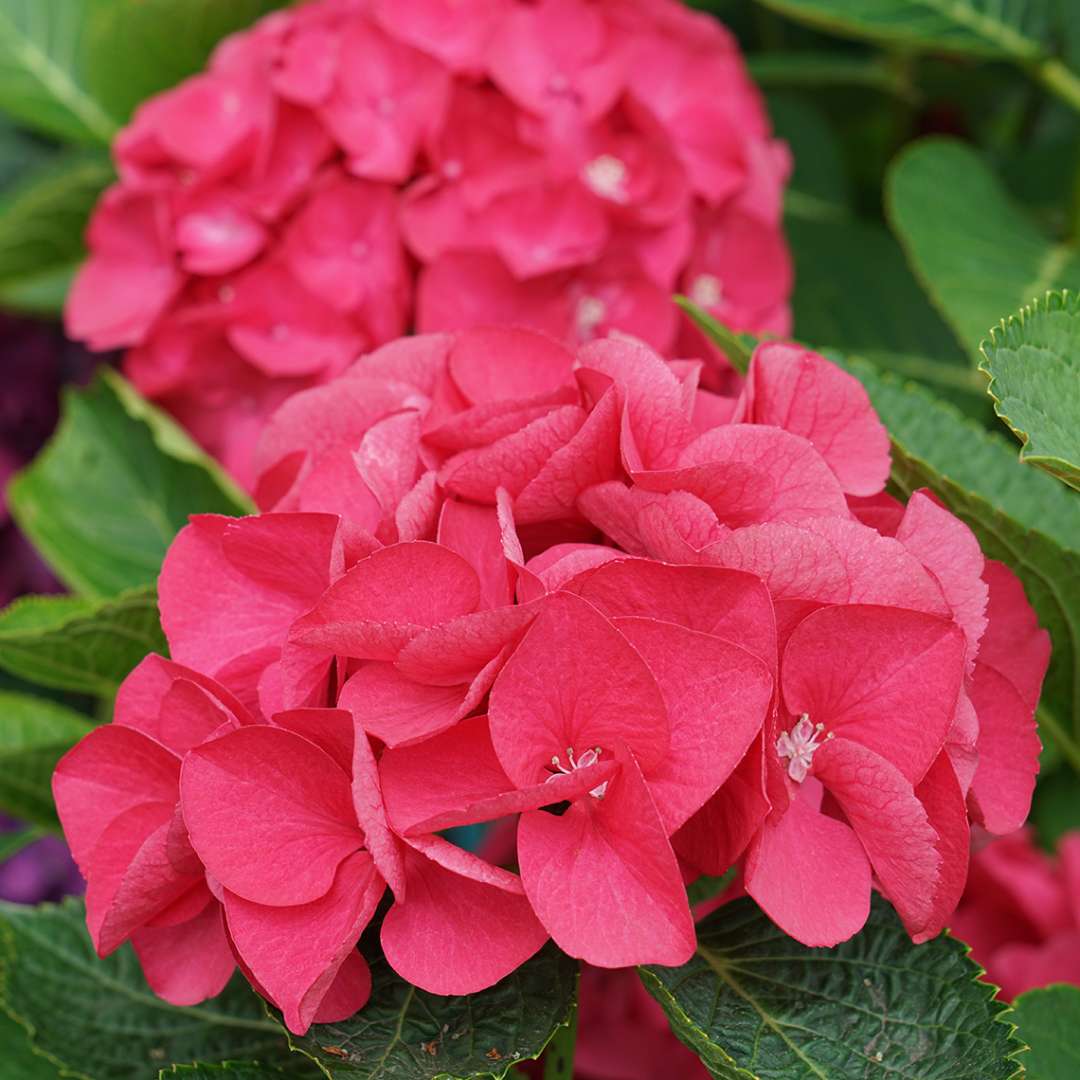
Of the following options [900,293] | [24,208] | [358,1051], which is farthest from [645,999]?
[24,208]

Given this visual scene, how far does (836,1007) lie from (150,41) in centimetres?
94

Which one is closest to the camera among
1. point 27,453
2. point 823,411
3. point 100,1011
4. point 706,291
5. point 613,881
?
point 613,881

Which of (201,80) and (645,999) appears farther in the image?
(201,80)

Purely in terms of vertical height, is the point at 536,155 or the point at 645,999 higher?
the point at 536,155

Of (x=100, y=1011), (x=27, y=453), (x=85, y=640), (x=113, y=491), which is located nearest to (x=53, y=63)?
(x=27, y=453)

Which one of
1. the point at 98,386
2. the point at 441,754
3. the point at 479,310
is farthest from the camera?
the point at 98,386

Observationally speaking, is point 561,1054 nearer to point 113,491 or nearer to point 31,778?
point 31,778

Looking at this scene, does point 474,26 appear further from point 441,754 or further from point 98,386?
point 441,754

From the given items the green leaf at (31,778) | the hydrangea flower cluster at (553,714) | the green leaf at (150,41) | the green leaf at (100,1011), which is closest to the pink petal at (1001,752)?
the hydrangea flower cluster at (553,714)

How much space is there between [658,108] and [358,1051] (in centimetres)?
69

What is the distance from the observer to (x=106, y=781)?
51 cm

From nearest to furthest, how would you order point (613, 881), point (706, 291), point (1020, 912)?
point (613, 881)
point (1020, 912)
point (706, 291)

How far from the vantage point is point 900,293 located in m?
1.14

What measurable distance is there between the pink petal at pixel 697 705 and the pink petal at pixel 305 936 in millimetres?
101
